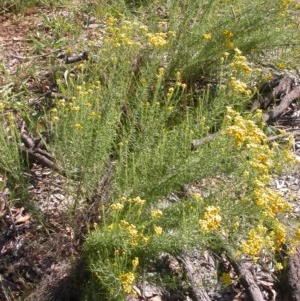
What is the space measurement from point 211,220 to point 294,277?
0.92 m

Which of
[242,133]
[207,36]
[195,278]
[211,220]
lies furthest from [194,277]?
[207,36]

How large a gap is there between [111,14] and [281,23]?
1.36 meters

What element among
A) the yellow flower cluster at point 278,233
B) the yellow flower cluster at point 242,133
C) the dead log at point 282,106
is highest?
the yellow flower cluster at point 242,133

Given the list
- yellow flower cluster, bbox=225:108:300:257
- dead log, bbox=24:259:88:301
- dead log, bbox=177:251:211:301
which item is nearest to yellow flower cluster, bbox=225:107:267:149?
yellow flower cluster, bbox=225:108:300:257

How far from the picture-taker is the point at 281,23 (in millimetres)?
4125

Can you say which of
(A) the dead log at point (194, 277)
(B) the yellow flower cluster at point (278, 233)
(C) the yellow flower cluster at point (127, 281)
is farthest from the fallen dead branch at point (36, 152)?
(B) the yellow flower cluster at point (278, 233)

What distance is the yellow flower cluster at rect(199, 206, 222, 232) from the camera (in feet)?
8.17

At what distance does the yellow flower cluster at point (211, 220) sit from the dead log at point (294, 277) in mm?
846

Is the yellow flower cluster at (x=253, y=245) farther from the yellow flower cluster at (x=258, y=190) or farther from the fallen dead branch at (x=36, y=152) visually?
the fallen dead branch at (x=36, y=152)

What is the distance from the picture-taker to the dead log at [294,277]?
320cm

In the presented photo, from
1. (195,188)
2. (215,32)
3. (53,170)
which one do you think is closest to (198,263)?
(195,188)

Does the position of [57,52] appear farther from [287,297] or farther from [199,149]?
[287,297]

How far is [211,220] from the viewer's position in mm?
2510

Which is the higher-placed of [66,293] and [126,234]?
[126,234]
